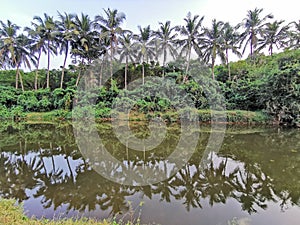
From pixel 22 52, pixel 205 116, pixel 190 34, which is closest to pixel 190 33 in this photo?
pixel 190 34

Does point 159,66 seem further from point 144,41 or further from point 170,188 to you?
point 170,188

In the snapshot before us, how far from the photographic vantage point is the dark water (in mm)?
4406

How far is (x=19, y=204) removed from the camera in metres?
4.73

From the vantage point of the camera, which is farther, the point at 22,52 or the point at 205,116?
the point at 22,52

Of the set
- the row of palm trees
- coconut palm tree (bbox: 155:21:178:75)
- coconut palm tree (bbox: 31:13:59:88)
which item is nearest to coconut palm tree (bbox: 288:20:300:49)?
the row of palm trees

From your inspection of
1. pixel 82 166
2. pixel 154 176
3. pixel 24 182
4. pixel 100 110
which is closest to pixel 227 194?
pixel 154 176

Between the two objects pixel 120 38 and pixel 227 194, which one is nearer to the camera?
pixel 227 194

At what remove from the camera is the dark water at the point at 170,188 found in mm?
4406

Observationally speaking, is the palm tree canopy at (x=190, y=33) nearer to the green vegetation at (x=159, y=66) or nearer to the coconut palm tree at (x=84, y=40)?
the green vegetation at (x=159, y=66)

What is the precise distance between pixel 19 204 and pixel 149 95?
1588 cm

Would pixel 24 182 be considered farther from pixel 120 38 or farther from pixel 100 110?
pixel 120 38

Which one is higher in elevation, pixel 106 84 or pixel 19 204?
pixel 106 84

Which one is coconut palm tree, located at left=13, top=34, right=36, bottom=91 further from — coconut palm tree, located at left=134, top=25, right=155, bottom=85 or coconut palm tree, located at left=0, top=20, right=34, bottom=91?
coconut palm tree, located at left=134, top=25, right=155, bottom=85

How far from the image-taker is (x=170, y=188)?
223 inches
